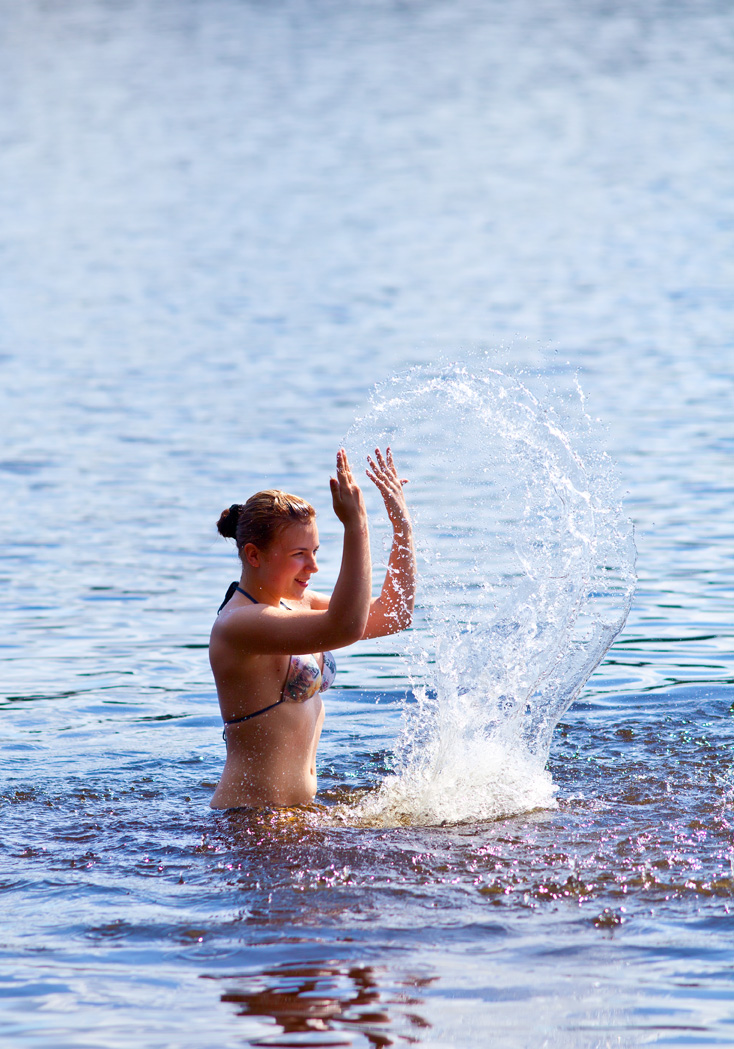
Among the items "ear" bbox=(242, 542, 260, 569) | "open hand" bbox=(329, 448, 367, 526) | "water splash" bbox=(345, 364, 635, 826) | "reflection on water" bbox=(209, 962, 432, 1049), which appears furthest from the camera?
"water splash" bbox=(345, 364, 635, 826)

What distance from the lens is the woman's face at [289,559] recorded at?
Answer: 6172 mm

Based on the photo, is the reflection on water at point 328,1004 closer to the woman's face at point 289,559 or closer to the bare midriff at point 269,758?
the bare midriff at point 269,758

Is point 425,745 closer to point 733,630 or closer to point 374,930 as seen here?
point 374,930

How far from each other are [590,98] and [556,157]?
1056cm

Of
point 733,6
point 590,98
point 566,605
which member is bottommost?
point 566,605

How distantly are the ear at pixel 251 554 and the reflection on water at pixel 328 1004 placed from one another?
174cm

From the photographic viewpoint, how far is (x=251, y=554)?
6227mm

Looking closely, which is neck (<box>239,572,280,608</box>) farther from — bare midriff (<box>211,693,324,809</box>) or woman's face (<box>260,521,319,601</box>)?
bare midriff (<box>211,693,324,809</box>)

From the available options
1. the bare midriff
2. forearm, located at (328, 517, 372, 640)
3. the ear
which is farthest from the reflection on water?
the ear

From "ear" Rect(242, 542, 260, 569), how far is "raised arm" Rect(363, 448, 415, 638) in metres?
0.59

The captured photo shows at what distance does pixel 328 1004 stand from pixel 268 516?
2.04 metres

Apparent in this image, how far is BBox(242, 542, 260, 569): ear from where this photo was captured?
6.21 meters

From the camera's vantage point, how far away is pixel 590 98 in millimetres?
53094

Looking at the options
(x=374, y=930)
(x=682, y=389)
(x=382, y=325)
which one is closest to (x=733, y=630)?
(x=374, y=930)
